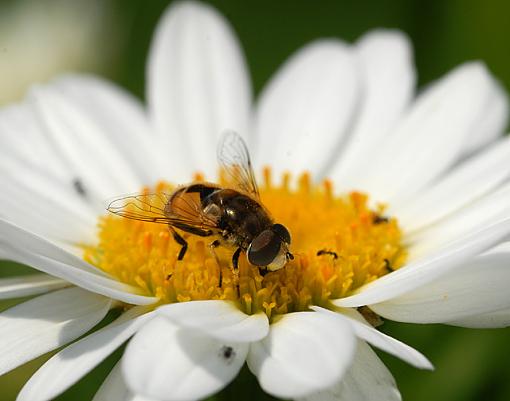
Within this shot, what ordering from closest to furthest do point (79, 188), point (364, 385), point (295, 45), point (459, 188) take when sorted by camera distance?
point (364, 385) → point (459, 188) → point (79, 188) → point (295, 45)

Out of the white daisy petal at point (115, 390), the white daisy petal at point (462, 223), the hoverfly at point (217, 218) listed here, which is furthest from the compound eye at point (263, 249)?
the white daisy petal at point (462, 223)

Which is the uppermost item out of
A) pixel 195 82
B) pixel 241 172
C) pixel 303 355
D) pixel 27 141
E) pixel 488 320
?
pixel 488 320

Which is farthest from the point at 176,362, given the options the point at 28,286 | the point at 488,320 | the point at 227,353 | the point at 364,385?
the point at 488,320

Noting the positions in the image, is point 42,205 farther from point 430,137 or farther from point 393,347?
point 393,347

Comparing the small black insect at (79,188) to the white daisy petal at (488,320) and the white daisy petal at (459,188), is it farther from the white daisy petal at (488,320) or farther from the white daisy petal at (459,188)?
Result: the white daisy petal at (488,320)

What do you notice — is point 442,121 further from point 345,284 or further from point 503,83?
point 345,284

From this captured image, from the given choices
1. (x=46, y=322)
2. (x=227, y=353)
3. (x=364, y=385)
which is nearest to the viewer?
(x=227, y=353)

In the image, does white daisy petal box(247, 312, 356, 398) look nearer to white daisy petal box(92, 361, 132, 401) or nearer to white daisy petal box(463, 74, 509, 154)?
white daisy petal box(92, 361, 132, 401)
